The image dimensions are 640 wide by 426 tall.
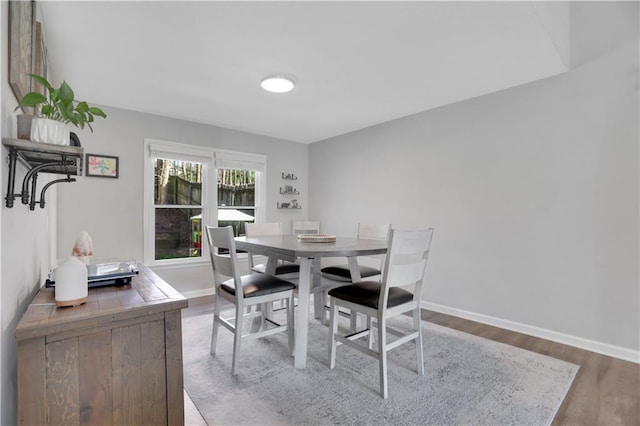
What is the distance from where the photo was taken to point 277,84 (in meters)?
2.76

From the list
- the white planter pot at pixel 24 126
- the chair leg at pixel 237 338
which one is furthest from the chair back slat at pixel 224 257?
the white planter pot at pixel 24 126

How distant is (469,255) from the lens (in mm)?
3240

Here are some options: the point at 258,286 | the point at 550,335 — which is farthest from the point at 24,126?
the point at 550,335

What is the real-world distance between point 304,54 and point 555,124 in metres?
2.24

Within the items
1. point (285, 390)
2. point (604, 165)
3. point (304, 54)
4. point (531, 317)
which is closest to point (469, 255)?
point (531, 317)

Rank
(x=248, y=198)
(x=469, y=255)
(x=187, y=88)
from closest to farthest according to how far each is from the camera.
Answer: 1. (x=187, y=88)
2. (x=469, y=255)
3. (x=248, y=198)

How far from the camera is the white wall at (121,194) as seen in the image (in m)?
3.23

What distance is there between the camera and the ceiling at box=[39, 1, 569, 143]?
73.3 inches

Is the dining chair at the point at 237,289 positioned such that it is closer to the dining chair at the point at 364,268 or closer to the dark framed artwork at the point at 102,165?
the dining chair at the point at 364,268

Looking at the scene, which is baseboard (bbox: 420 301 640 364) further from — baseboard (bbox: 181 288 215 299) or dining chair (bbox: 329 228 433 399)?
baseboard (bbox: 181 288 215 299)

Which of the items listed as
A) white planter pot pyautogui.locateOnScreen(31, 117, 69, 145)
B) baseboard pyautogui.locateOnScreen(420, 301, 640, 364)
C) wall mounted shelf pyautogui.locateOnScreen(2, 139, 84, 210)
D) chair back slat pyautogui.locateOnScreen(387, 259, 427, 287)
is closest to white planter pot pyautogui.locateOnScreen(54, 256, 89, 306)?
wall mounted shelf pyautogui.locateOnScreen(2, 139, 84, 210)

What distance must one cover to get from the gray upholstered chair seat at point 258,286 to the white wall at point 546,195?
2049mm

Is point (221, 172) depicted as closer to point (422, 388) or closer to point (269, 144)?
point (269, 144)

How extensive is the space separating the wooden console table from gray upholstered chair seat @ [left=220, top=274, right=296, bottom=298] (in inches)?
33.2
